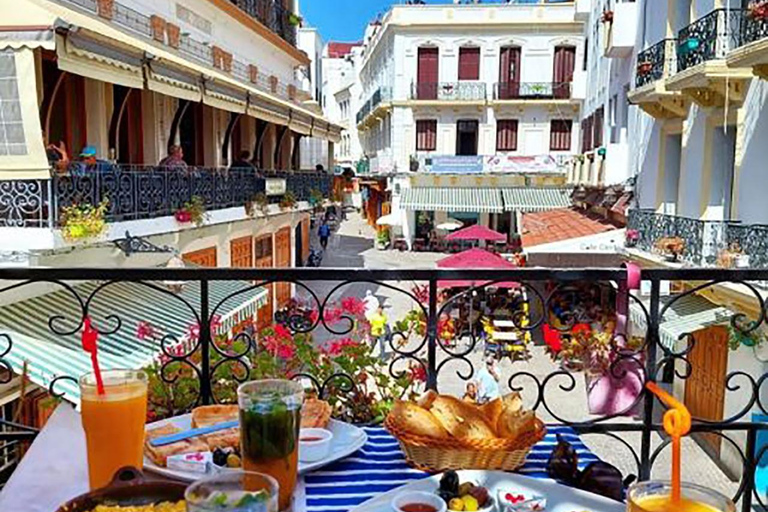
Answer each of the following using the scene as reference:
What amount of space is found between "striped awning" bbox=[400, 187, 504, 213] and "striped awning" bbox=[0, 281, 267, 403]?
2073 cm

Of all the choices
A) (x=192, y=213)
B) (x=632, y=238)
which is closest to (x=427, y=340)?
(x=192, y=213)

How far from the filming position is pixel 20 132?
291 inches

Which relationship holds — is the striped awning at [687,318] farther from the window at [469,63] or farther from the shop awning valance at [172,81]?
the window at [469,63]

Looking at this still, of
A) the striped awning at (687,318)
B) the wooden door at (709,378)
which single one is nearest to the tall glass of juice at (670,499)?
the striped awning at (687,318)

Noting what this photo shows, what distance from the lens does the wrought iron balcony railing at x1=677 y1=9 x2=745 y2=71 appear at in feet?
32.8

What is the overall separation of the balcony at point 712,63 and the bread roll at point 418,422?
9703 mm

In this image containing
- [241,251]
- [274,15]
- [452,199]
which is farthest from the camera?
[452,199]

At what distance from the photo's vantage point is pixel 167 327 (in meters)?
7.55

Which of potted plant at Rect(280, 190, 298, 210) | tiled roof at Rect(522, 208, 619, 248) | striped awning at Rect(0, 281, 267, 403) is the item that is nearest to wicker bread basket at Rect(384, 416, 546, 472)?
striped awning at Rect(0, 281, 267, 403)

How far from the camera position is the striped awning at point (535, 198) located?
29.1 m

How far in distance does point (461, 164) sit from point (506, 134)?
2.40 meters

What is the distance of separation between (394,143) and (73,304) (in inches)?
946

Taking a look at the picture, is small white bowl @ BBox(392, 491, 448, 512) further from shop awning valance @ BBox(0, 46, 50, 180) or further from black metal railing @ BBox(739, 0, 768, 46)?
black metal railing @ BBox(739, 0, 768, 46)

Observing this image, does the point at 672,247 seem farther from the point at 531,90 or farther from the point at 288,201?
the point at 531,90
